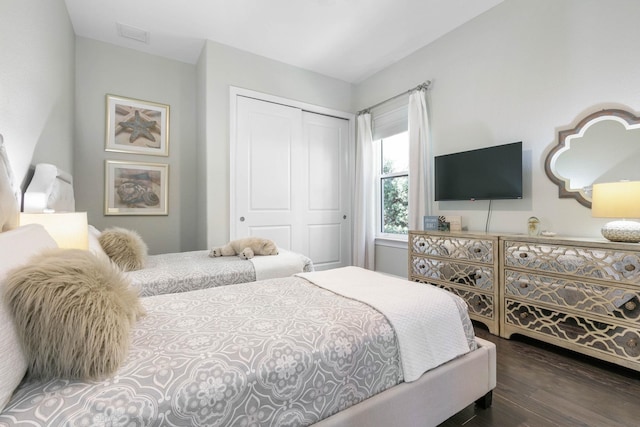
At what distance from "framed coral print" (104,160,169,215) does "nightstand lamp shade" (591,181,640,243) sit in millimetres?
3997

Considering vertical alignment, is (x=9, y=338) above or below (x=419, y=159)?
below

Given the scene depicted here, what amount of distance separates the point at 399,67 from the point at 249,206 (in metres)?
2.55

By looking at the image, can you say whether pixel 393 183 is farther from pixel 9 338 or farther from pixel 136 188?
pixel 9 338

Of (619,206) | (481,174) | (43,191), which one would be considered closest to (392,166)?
(481,174)

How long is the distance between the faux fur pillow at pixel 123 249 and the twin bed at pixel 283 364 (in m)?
0.80

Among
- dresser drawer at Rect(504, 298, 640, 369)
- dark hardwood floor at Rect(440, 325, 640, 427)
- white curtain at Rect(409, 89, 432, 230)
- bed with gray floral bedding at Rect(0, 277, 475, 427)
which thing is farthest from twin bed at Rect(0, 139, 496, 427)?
white curtain at Rect(409, 89, 432, 230)

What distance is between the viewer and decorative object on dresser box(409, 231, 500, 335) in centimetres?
228

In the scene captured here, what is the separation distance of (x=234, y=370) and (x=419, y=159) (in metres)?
2.96

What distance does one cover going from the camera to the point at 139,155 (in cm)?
336

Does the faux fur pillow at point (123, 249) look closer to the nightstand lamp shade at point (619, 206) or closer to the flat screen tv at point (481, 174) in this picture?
the flat screen tv at point (481, 174)

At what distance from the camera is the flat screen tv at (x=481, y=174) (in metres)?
2.44

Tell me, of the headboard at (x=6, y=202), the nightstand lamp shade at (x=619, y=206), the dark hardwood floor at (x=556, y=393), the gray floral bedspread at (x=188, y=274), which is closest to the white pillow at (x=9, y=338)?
the headboard at (x=6, y=202)

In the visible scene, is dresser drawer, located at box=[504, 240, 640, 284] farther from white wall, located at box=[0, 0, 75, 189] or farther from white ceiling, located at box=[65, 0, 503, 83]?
white wall, located at box=[0, 0, 75, 189]

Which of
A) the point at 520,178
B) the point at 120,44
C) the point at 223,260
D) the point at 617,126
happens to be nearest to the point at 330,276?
the point at 223,260
